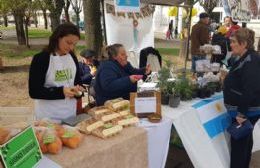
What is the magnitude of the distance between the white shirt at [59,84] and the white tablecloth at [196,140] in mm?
819

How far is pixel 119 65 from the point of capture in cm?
326

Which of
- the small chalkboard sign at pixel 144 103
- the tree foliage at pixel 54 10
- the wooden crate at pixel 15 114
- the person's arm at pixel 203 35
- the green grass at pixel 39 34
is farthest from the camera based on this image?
the green grass at pixel 39 34

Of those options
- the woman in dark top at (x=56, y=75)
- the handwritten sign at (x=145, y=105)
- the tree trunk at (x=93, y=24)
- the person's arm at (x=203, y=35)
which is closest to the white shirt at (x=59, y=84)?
the woman in dark top at (x=56, y=75)

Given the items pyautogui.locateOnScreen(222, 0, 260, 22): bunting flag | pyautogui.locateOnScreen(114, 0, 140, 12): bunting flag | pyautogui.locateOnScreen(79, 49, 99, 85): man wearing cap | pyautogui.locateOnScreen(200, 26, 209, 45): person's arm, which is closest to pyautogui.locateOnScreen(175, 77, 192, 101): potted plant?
pyautogui.locateOnScreen(114, 0, 140, 12): bunting flag

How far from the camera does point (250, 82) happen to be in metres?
3.04

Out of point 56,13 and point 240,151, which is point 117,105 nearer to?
point 240,151

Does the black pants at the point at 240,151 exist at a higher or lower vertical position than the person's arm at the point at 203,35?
lower

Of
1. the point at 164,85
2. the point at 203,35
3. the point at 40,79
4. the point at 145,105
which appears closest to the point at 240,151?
the point at 164,85

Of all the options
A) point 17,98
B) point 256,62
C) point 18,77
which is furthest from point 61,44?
point 18,77

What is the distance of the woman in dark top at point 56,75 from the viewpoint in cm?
271

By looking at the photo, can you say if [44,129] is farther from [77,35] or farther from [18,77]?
[18,77]

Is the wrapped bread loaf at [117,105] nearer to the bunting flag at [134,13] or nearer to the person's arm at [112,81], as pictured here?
the person's arm at [112,81]

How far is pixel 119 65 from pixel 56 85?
0.70 m

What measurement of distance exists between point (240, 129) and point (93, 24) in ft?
13.8
